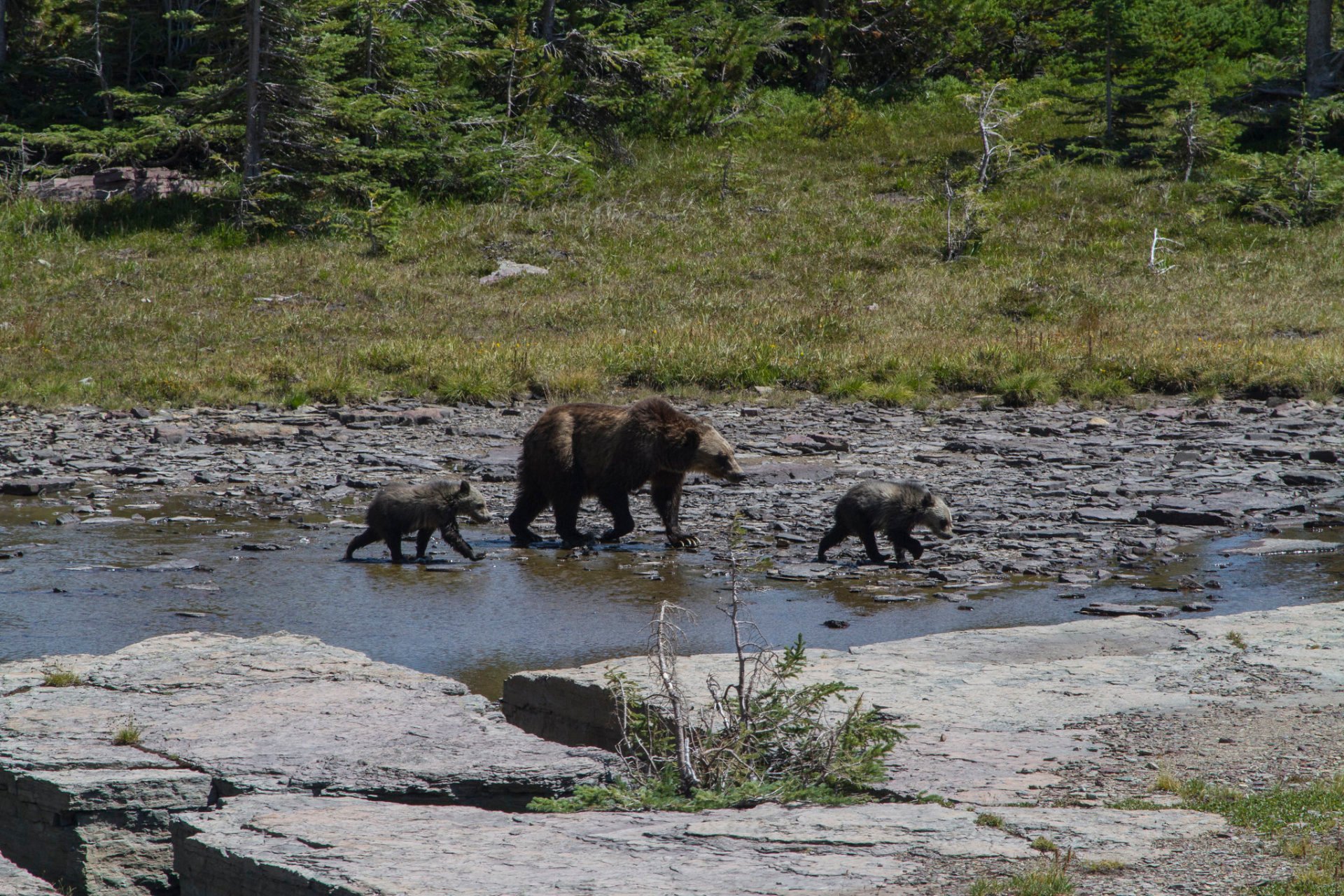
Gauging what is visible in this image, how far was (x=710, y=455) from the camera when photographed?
37.3 ft

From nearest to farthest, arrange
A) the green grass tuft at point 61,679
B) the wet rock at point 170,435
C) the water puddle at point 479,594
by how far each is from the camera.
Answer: the green grass tuft at point 61,679, the water puddle at point 479,594, the wet rock at point 170,435

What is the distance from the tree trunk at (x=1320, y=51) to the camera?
3797 cm

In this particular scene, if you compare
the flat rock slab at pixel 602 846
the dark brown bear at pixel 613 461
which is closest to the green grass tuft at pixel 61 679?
the flat rock slab at pixel 602 846

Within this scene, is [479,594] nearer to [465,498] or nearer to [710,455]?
[465,498]

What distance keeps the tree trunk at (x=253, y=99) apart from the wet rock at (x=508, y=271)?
20.0 feet

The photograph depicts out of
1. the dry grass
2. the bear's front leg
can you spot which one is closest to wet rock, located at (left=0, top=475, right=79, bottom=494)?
the dry grass

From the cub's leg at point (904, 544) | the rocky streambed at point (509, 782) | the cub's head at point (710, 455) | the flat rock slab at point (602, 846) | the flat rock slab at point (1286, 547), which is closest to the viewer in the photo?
the flat rock slab at point (602, 846)

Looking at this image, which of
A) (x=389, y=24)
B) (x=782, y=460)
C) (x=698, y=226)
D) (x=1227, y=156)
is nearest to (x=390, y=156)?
(x=389, y=24)

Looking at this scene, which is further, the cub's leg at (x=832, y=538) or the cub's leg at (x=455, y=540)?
the cub's leg at (x=455, y=540)

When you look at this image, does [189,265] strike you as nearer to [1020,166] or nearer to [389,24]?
[389,24]

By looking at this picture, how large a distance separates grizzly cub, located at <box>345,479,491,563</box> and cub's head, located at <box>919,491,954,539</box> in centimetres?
367

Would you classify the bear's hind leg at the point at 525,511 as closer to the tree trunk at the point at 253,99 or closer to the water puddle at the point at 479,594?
the water puddle at the point at 479,594

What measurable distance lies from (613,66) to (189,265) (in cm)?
1647

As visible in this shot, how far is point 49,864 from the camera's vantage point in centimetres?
448
